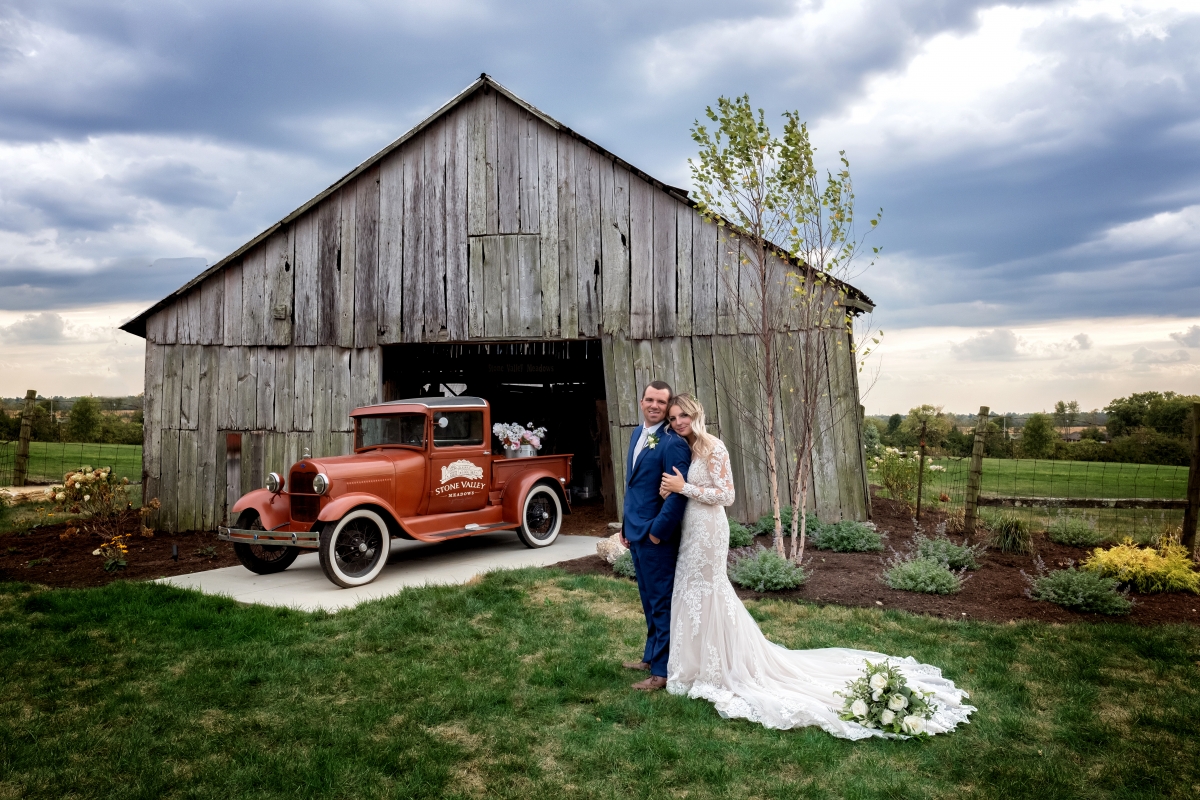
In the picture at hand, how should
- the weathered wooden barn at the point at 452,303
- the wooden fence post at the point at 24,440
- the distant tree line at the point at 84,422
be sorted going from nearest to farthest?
1. the weathered wooden barn at the point at 452,303
2. the wooden fence post at the point at 24,440
3. the distant tree line at the point at 84,422

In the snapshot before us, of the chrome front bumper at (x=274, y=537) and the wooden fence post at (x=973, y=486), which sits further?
the wooden fence post at (x=973, y=486)

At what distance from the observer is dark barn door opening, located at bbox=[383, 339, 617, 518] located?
14.6 meters

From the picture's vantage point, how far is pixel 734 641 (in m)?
4.62

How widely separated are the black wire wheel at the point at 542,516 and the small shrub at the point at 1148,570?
613 centimetres

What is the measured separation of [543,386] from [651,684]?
11.7 m

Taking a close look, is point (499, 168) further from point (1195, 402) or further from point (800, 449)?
point (1195, 402)

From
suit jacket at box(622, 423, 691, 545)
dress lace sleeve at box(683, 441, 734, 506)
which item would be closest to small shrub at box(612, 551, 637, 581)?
suit jacket at box(622, 423, 691, 545)

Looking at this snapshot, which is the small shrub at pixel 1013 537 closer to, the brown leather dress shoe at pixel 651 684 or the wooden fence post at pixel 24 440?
the brown leather dress shoe at pixel 651 684

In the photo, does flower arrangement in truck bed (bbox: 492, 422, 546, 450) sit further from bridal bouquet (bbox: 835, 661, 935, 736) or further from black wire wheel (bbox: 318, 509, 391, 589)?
bridal bouquet (bbox: 835, 661, 935, 736)

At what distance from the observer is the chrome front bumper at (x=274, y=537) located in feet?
24.9

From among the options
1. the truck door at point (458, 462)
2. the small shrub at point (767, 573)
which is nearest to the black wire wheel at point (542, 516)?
the truck door at point (458, 462)

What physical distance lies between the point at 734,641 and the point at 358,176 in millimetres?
9298

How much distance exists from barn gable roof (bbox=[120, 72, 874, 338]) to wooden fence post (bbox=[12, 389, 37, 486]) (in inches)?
204

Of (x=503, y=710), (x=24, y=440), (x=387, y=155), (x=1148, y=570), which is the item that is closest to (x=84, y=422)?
(x=24, y=440)
